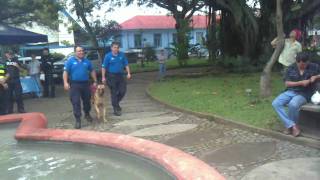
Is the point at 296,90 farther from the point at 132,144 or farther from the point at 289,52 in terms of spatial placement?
the point at 289,52

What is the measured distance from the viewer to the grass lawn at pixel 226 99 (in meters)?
10.1

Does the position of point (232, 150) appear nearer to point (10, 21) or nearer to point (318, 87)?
point (318, 87)

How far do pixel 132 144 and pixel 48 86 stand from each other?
1271 centimetres

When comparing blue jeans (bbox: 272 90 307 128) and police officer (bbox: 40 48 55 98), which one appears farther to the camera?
police officer (bbox: 40 48 55 98)

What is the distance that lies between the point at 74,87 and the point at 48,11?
1376 centimetres

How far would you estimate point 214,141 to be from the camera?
8.82 metres

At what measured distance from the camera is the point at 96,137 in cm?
648

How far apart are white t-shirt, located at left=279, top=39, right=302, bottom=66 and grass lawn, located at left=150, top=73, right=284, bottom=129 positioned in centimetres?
91

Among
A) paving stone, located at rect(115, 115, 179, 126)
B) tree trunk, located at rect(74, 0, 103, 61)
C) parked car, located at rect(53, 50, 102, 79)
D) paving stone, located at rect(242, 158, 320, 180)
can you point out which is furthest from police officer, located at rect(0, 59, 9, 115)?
tree trunk, located at rect(74, 0, 103, 61)

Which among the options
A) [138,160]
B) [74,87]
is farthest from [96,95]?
[138,160]

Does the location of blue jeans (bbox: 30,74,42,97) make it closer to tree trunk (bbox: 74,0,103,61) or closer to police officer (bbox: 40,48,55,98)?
police officer (bbox: 40,48,55,98)

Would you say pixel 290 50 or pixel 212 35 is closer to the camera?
pixel 290 50

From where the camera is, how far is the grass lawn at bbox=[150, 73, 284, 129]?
10148mm

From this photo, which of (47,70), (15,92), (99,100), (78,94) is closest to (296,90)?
(99,100)
